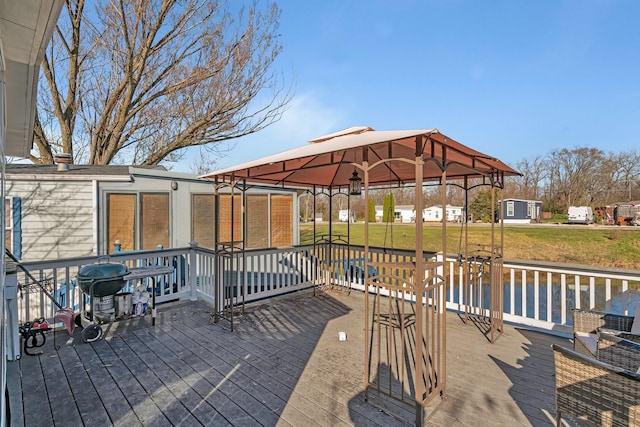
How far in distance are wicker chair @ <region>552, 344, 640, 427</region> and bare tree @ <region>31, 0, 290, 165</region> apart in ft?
32.7

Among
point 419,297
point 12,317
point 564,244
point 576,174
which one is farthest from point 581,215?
point 12,317

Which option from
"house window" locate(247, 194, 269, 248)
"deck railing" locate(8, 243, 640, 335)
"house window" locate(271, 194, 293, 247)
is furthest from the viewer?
"house window" locate(271, 194, 293, 247)

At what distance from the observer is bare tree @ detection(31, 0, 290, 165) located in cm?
849

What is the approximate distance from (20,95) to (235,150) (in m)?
9.33

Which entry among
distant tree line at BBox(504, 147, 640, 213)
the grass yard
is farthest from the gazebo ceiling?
distant tree line at BBox(504, 147, 640, 213)

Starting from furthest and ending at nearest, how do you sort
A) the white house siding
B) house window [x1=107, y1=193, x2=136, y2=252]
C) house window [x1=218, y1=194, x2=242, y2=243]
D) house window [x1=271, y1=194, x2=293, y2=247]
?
house window [x1=271, y1=194, x2=293, y2=247] → house window [x1=218, y1=194, x2=242, y2=243] → house window [x1=107, y1=193, x2=136, y2=252] → the white house siding

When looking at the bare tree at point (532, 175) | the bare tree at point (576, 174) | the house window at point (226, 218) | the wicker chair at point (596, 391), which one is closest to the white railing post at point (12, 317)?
the house window at point (226, 218)

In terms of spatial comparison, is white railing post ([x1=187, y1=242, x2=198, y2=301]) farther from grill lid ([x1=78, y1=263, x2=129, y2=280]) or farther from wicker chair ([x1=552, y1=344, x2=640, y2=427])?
wicker chair ([x1=552, y1=344, x2=640, y2=427])

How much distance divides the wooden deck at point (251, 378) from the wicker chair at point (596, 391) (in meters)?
0.52

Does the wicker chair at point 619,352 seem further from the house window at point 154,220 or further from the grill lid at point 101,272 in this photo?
the house window at point 154,220

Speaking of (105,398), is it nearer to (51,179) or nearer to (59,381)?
(59,381)

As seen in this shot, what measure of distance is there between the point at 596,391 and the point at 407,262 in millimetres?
1693

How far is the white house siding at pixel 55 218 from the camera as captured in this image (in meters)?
6.19

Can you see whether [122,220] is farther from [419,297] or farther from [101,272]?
[419,297]
